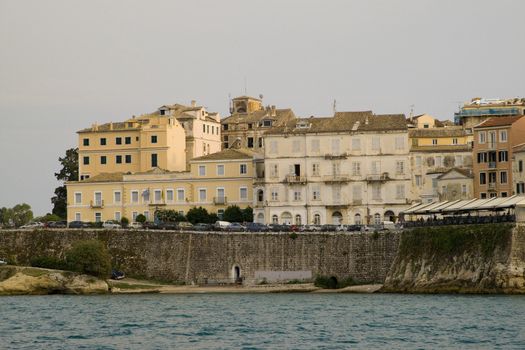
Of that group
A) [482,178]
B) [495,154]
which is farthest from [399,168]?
[495,154]

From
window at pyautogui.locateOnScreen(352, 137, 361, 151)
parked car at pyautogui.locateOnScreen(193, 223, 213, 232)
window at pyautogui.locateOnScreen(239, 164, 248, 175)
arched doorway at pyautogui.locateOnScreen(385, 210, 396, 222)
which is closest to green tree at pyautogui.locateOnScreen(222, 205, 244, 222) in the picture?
window at pyautogui.locateOnScreen(239, 164, 248, 175)

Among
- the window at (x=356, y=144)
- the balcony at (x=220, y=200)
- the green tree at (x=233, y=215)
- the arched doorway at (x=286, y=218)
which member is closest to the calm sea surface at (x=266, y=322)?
the arched doorway at (x=286, y=218)

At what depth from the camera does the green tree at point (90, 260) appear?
338 ft

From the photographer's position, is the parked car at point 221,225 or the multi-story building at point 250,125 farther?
the multi-story building at point 250,125

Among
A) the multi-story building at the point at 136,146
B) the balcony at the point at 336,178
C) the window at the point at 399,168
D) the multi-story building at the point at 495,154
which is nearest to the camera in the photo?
the multi-story building at the point at 495,154

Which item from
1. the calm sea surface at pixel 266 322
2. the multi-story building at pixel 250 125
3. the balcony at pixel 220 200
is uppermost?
the multi-story building at pixel 250 125

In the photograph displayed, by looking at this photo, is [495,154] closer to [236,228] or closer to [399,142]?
[399,142]

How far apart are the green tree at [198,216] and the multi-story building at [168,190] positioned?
82.3 inches

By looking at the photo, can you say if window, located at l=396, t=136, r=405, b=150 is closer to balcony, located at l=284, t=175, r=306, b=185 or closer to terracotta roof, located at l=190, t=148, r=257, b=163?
balcony, located at l=284, t=175, r=306, b=185

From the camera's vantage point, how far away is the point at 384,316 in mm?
78875

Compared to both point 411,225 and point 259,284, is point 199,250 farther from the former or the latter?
point 411,225

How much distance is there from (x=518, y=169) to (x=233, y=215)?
2384 centimetres

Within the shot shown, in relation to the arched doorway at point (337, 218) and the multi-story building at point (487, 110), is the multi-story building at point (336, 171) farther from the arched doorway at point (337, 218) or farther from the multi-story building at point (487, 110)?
the multi-story building at point (487, 110)

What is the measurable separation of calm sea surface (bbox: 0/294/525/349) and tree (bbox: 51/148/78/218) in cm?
4036
